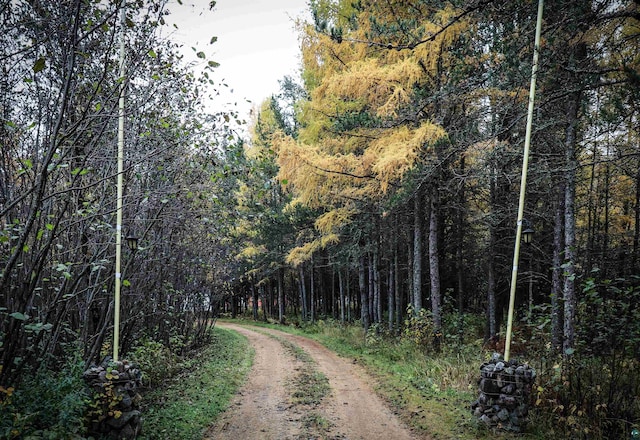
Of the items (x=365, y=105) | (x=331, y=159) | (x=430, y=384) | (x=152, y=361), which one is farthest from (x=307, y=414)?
(x=365, y=105)

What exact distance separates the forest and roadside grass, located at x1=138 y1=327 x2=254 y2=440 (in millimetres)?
1198

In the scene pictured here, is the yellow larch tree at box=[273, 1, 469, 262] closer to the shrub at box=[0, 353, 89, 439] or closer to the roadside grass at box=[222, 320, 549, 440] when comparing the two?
the roadside grass at box=[222, 320, 549, 440]

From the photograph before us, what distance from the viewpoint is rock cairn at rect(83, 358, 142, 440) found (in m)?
4.79

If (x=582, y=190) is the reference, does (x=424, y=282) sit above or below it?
below

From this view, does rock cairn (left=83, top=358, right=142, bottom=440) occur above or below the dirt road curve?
above

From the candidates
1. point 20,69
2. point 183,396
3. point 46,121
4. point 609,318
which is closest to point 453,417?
point 609,318

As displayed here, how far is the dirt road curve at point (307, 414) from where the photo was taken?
570 centimetres

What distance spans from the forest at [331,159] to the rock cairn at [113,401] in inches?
28.3

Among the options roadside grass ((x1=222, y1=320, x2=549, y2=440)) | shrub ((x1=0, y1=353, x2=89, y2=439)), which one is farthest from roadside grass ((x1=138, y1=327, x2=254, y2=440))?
roadside grass ((x1=222, y1=320, x2=549, y2=440))

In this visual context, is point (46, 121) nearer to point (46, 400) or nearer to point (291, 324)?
point (46, 400)

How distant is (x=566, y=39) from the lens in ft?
19.8

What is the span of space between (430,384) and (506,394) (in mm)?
2578

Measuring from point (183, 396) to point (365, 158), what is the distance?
654 cm

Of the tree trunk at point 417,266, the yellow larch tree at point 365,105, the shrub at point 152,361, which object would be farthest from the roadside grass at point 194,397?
the tree trunk at point 417,266
